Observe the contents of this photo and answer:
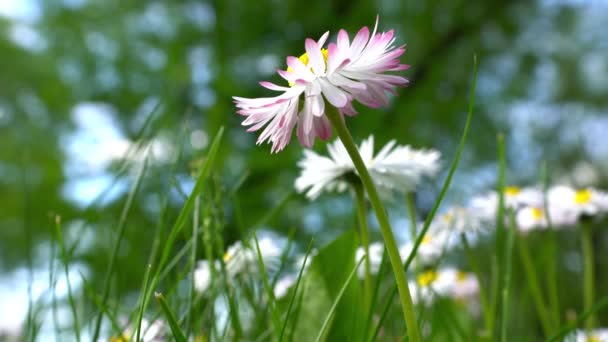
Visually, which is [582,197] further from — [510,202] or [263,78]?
[263,78]

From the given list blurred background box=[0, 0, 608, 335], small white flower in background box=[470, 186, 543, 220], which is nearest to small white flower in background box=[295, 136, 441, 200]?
small white flower in background box=[470, 186, 543, 220]

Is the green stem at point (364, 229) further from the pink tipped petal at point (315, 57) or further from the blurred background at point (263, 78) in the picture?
the blurred background at point (263, 78)

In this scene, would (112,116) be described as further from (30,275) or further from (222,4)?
(30,275)

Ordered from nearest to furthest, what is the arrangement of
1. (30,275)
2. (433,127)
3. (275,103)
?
(275,103) → (30,275) → (433,127)

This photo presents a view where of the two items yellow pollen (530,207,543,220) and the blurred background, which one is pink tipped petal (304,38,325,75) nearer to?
yellow pollen (530,207,543,220)

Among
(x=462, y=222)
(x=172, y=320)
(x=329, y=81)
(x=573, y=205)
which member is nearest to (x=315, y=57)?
(x=329, y=81)

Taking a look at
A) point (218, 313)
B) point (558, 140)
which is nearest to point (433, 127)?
point (558, 140)
